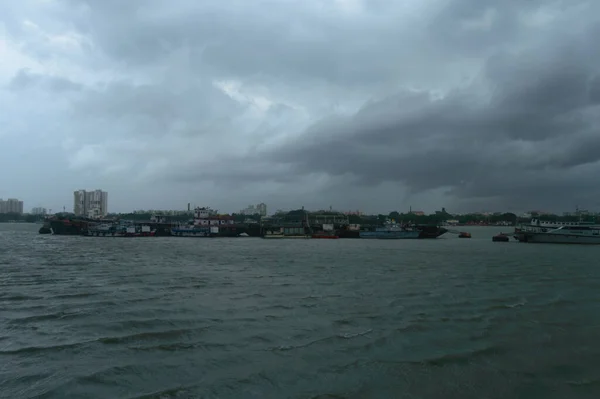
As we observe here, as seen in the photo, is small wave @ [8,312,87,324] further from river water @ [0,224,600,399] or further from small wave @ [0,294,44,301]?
small wave @ [0,294,44,301]

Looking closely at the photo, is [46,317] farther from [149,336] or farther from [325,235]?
[325,235]

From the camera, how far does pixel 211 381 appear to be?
6.77m

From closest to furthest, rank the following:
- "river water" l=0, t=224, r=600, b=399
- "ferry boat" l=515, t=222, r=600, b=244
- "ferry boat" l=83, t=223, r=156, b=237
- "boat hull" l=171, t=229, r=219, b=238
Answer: "river water" l=0, t=224, r=600, b=399, "ferry boat" l=515, t=222, r=600, b=244, "ferry boat" l=83, t=223, r=156, b=237, "boat hull" l=171, t=229, r=219, b=238

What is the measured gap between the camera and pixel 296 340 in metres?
9.27

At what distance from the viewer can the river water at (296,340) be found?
6690 millimetres

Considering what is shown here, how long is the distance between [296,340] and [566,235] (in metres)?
63.1

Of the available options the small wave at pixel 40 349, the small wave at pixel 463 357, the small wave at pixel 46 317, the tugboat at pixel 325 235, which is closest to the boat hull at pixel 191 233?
the tugboat at pixel 325 235

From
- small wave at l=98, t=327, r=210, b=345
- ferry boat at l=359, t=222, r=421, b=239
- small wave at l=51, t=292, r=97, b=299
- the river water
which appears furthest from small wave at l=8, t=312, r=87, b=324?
ferry boat at l=359, t=222, r=421, b=239

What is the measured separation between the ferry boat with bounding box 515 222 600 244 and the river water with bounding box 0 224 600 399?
48436 millimetres

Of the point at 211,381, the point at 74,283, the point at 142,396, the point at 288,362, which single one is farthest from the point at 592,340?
the point at 74,283

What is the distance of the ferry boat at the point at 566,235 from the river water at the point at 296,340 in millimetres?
48436

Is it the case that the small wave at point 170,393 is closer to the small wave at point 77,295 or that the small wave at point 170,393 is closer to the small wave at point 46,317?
the small wave at point 46,317

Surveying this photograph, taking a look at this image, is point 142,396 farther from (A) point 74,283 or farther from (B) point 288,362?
(A) point 74,283

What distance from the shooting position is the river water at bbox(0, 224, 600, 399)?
21.9 ft
